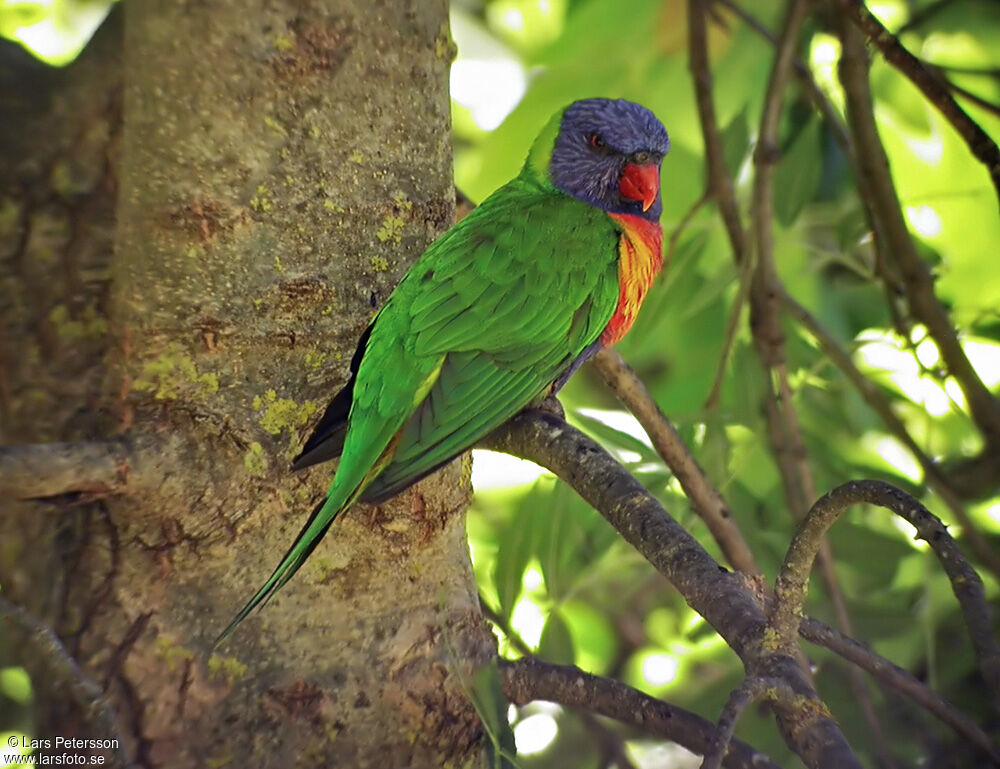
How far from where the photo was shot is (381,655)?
1.44 m

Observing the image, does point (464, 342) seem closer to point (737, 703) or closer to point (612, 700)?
point (612, 700)

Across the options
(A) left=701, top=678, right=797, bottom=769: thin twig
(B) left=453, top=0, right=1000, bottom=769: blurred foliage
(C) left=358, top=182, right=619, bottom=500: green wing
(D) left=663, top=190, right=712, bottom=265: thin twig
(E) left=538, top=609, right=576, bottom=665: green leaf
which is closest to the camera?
(A) left=701, top=678, right=797, bottom=769: thin twig

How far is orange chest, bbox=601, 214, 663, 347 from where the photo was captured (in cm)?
193

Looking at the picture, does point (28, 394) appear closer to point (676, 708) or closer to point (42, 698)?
point (42, 698)

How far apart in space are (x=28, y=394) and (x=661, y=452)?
3.38 feet

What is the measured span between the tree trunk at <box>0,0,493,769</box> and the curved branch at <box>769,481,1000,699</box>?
A: 1.63 feet

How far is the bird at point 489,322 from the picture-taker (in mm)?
1421

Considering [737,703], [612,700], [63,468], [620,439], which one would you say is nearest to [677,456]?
[620,439]

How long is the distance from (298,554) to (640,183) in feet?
4.14

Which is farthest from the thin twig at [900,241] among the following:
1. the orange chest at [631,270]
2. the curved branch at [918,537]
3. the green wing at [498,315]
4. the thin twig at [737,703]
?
the thin twig at [737,703]

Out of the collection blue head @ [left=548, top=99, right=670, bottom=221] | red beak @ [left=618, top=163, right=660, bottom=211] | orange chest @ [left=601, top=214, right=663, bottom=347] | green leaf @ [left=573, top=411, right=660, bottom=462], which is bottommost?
green leaf @ [left=573, top=411, right=660, bottom=462]

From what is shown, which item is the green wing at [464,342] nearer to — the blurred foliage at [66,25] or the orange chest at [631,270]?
the orange chest at [631,270]

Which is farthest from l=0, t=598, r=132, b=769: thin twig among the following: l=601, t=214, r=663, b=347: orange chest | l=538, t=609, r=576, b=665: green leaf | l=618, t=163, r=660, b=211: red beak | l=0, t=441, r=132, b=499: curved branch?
l=618, t=163, r=660, b=211: red beak

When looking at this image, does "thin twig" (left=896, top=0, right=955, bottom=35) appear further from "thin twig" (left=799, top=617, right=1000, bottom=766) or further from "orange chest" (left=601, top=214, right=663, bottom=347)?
"thin twig" (left=799, top=617, right=1000, bottom=766)
